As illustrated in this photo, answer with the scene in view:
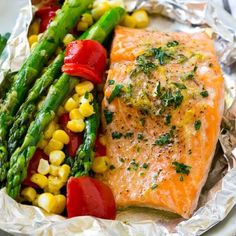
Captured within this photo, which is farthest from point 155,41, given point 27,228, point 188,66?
point 27,228

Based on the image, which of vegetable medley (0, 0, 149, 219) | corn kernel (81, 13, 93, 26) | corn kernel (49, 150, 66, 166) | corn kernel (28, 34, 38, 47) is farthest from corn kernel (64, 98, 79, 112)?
corn kernel (81, 13, 93, 26)

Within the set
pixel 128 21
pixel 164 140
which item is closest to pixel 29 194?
pixel 164 140

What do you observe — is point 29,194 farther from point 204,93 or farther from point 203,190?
point 204,93

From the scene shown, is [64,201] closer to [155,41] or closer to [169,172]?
[169,172]

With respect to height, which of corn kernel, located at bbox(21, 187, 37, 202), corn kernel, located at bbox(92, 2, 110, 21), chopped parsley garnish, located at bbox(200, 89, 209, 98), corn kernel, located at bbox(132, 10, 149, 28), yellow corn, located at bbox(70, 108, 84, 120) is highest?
corn kernel, located at bbox(92, 2, 110, 21)

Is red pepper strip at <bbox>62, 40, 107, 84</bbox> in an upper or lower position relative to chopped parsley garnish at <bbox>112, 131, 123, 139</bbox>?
upper

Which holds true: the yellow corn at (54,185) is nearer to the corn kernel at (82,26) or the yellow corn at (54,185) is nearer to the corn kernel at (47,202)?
the corn kernel at (47,202)

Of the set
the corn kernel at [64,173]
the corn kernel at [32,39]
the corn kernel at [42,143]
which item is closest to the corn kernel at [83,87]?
the corn kernel at [42,143]

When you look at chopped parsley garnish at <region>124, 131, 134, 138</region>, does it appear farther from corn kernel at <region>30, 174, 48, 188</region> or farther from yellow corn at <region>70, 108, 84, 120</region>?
corn kernel at <region>30, 174, 48, 188</region>

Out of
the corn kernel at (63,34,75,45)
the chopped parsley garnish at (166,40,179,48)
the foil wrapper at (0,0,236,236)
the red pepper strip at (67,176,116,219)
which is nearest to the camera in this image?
the foil wrapper at (0,0,236,236)
